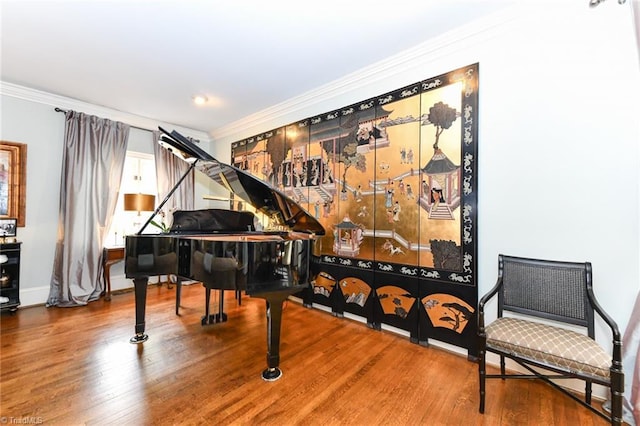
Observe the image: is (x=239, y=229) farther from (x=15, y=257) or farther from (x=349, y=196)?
(x=15, y=257)

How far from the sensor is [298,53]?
2627mm

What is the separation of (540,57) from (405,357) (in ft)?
8.50

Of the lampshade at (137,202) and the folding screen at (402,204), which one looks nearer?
the folding screen at (402,204)

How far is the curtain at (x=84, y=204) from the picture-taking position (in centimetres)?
354

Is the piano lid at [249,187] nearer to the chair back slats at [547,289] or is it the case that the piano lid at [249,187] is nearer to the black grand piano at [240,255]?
the black grand piano at [240,255]

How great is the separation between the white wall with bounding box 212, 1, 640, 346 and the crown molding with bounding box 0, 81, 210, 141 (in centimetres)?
437

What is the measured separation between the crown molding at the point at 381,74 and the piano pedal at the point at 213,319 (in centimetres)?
270

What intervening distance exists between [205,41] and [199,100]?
1424 millimetres

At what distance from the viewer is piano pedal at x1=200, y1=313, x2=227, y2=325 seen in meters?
2.81

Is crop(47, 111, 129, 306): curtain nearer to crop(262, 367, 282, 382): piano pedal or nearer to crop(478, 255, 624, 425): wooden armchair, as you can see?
crop(262, 367, 282, 382): piano pedal

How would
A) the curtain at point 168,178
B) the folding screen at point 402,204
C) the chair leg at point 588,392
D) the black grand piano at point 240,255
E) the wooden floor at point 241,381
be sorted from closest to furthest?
1. the wooden floor at point 241,381
2. the chair leg at point 588,392
3. the black grand piano at point 240,255
4. the folding screen at point 402,204
5. the curtain at point 168,178

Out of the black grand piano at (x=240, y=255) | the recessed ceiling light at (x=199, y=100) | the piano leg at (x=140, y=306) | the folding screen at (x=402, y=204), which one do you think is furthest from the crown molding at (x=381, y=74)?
the piano leg at (x=140, y=306)

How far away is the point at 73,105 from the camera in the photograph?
3.72 metres

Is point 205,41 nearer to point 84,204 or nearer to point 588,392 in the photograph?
point 84,204
